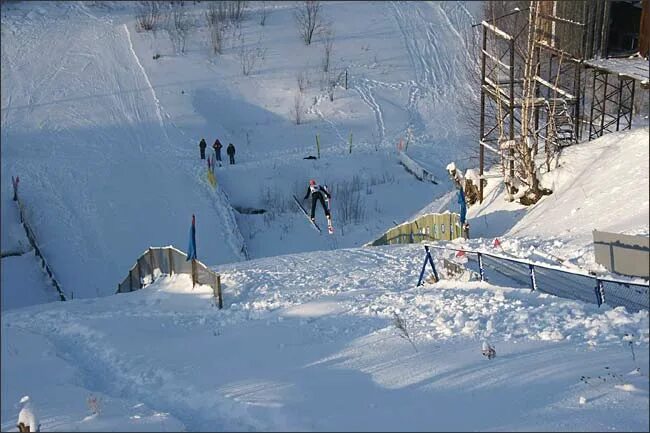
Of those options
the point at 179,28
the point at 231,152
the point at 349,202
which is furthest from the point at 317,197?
the point at 179,28

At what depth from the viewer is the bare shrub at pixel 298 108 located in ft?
129

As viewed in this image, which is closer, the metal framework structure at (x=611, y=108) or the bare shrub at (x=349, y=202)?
the metal framework structure at (x=611, y=108)

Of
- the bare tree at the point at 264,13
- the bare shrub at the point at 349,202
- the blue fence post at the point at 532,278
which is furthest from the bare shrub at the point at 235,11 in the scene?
the blue fence post at the point at 532,278

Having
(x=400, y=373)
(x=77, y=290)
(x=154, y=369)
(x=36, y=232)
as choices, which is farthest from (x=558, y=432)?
(x=36, y=232)

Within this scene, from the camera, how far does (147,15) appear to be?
1841 inches

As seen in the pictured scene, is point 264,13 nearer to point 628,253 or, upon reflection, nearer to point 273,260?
point 273,260

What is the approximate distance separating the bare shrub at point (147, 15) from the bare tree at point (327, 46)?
9.12 m

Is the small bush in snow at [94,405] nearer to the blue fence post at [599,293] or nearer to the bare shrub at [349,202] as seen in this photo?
the blue fence post at [599,293]

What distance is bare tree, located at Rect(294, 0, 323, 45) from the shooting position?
1895 inches

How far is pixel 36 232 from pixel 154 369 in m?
13.5

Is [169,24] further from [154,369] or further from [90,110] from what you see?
[154,369]

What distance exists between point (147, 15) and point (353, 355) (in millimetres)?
39309

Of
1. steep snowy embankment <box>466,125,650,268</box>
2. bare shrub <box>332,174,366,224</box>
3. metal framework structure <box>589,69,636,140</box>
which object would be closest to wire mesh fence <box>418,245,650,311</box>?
steep snowy embankment <box>466,125,650,268</box>

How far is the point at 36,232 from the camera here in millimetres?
23484
